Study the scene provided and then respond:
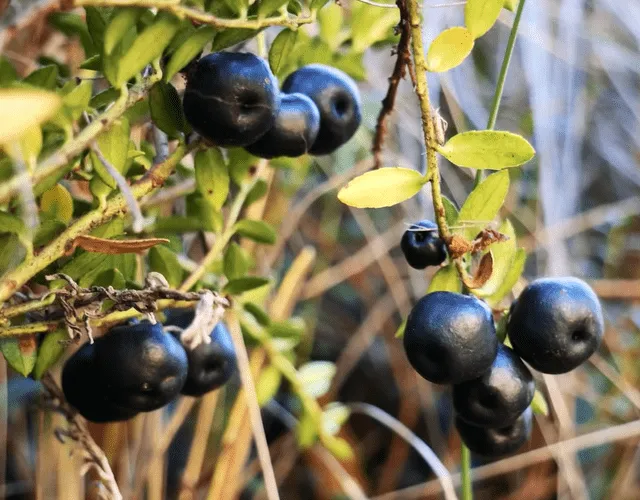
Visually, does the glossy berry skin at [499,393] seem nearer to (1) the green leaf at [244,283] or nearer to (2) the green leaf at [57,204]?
(1) the green leaf at [244,283]

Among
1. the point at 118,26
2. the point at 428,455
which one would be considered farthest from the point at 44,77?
the point at 428,455

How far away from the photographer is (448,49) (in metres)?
0.49

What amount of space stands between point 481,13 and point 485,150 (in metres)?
0.09

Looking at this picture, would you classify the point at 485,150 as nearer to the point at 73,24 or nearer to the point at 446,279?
the point at 446,279

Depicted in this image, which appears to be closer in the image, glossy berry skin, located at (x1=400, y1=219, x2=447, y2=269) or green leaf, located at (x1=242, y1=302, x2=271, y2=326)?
glossy berry skin, located at (x1=400, y1=219, x2=447, y2=269)

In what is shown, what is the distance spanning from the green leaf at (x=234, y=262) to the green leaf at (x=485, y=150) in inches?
8.8

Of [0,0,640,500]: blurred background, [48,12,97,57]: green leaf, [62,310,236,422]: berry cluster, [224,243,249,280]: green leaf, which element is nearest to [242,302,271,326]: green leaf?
[224,243,249,280]: green leaf

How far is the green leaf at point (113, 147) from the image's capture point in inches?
17.7

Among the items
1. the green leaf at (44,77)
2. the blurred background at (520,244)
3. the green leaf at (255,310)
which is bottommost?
the blurred background at (520,244)

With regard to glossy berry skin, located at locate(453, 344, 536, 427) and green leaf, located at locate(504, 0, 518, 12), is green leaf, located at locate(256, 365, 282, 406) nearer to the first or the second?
glossy berry skin, located at locate(453, 344, 536, 427)

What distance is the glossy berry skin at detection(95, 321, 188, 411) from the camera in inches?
19.3

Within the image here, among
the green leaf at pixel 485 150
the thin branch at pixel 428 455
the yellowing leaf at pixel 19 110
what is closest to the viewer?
the yellowing leaf at pixel 19 110

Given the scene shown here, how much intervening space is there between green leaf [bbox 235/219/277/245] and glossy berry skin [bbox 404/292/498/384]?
20cm

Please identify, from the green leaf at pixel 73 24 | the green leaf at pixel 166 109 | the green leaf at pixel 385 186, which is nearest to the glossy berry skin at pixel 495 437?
the green leaf at pixel 385 186
